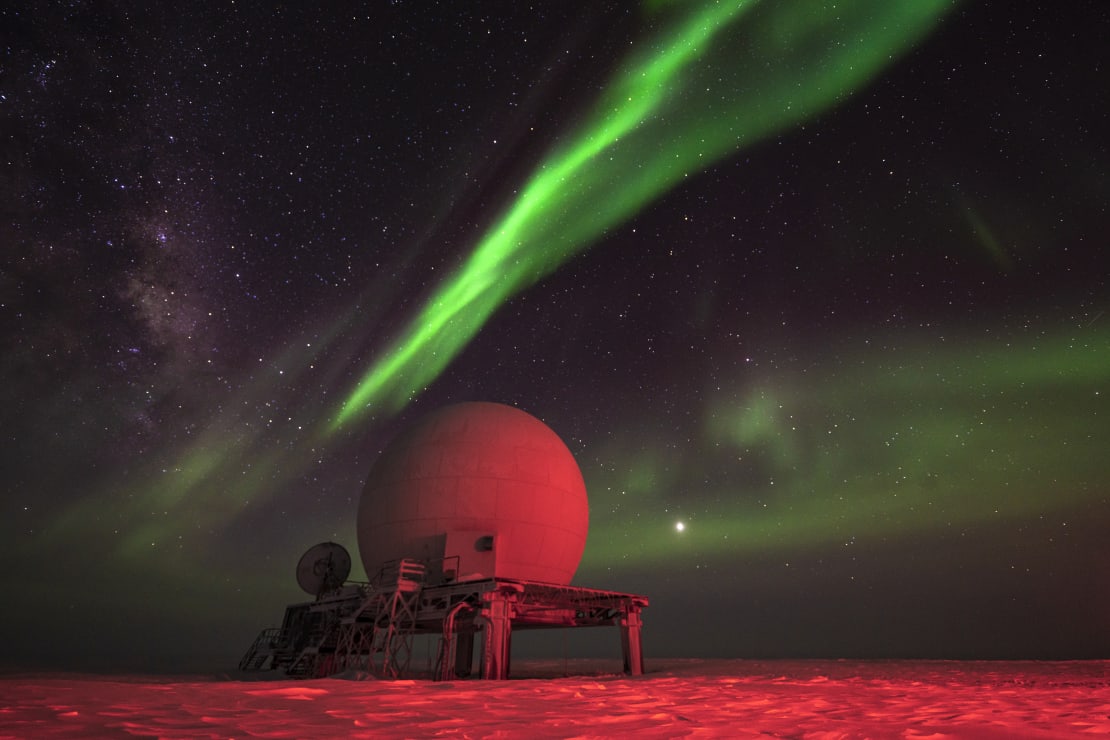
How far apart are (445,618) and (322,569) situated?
1234 centimetres

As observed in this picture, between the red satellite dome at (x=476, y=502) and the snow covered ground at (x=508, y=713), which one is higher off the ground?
the red satellite dome at (x=476, y=502)

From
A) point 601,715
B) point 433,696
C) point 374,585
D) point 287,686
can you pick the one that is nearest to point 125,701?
point 287,686

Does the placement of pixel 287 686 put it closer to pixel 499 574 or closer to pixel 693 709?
pixel 693 709

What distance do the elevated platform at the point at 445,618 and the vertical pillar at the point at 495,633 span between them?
0.03 meters

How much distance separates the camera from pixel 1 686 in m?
9.29

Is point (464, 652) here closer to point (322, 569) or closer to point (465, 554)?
point (465, 554)

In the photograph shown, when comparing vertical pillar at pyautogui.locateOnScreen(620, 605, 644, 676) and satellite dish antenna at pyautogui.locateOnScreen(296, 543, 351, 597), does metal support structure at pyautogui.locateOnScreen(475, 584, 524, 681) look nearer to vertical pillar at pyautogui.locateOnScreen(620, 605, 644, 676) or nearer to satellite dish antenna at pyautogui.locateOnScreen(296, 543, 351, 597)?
vertical pillar at pyautogui.locateOnScreen(620, 605, 644, 676)

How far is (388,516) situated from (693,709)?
19360 millimetres

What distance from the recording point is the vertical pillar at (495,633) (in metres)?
20.5

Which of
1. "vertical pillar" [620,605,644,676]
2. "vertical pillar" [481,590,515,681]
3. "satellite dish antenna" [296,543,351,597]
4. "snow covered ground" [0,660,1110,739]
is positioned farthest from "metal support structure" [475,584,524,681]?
"satellite dish antenna" [296,543,351,597]

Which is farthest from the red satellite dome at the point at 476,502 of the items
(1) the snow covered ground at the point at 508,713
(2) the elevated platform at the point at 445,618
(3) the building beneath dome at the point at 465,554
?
(1) the snow covered ground at the point at 508,713

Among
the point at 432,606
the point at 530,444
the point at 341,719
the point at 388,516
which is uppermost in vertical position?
the point at 530,444

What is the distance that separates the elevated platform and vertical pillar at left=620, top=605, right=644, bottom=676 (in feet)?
0.12

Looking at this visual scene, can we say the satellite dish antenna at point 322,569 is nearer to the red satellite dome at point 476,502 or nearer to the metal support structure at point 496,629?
the red satellite dome at point 476,502
